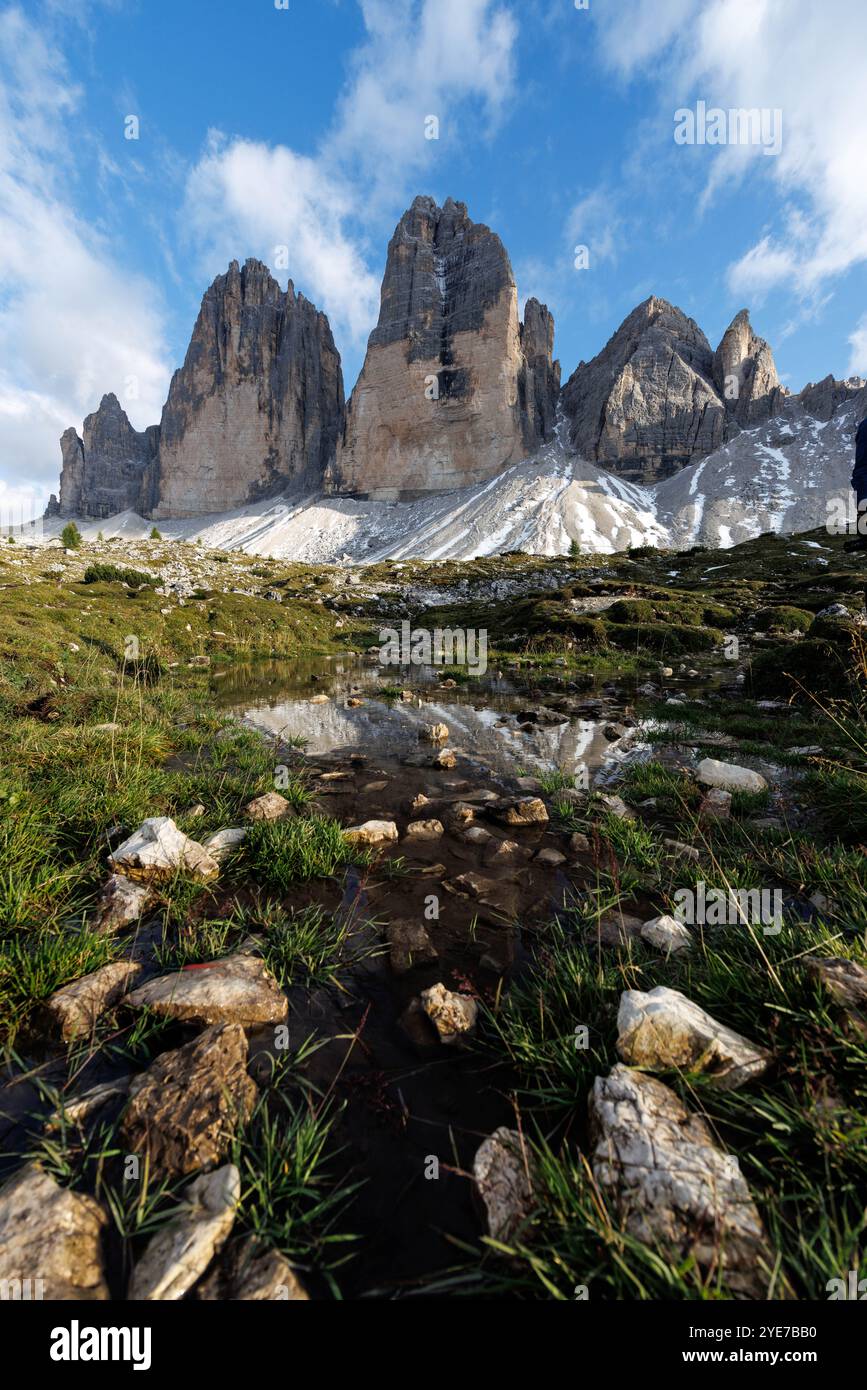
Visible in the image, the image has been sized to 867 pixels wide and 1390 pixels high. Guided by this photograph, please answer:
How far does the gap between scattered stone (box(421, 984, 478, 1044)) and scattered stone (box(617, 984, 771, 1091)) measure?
100 cm

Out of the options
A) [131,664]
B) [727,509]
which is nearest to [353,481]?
[727,509]

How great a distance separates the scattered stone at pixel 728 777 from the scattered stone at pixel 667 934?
12.3 feet

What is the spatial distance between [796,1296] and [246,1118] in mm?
2319

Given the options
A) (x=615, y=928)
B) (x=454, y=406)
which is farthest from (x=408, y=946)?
(x=454, y=406)

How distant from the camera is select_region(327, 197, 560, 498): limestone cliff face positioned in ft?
477

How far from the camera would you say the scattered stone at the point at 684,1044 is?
237 cm

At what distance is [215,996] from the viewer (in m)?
3.18

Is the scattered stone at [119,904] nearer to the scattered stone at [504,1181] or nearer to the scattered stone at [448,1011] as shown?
the scattered stone at [448,1011]

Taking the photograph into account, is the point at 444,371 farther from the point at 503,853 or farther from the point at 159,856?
the point at 159,856

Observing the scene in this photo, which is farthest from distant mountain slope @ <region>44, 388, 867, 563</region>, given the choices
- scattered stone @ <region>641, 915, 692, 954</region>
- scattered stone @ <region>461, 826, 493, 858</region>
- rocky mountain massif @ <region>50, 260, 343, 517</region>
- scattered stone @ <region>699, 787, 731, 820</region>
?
scattered stone @ <region>641, 915, 692, 954</region>

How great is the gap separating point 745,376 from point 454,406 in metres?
95.8

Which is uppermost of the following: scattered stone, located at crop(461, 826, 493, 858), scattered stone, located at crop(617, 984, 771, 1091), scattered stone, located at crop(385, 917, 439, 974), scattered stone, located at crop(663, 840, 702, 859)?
scattered stone, located at crop(617, 984, 771, 1091)

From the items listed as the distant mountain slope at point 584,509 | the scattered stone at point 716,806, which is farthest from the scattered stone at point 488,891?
the distant mountain slope at point 584,509

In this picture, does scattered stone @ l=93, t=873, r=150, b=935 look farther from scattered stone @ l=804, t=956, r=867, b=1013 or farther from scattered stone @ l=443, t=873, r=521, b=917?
scattered stone @ l=804, t=956, r=867, b=1013
